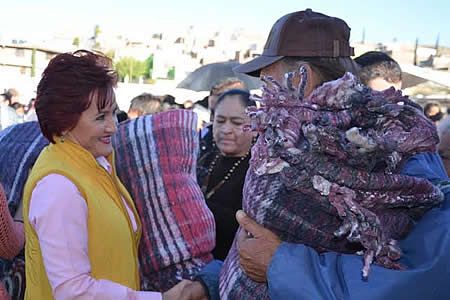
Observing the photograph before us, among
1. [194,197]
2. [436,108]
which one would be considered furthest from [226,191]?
[436,108]

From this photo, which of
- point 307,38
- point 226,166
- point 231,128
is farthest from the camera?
point 231,128

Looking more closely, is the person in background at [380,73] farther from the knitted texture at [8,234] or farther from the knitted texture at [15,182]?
the knitted texture at [8,234]

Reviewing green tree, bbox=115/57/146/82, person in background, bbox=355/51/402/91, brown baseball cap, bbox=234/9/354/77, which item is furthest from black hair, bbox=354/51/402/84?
green tree, bbox=115/57/146/82

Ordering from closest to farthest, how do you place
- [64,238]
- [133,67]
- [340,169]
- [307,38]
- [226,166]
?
[340,169], [307,38], [64,238], [226,166], [133,67]

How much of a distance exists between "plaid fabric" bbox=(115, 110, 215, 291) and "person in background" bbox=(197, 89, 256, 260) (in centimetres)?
80

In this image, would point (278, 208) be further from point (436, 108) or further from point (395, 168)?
point (436, 108)

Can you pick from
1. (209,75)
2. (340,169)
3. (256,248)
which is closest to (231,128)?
(256,248)

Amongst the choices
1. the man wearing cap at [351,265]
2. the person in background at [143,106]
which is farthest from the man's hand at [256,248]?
the person in background at [143,106]

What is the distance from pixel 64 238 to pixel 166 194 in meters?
0.46

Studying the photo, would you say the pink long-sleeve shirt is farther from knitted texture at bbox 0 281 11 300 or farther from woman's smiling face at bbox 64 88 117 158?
knitted texture at bbox 0 281 11 300

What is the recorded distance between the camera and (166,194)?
256 centimetres

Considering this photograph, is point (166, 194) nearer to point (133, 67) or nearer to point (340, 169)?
point (340, 169)

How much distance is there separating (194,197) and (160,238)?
0.22m

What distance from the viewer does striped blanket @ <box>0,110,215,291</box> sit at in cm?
256
